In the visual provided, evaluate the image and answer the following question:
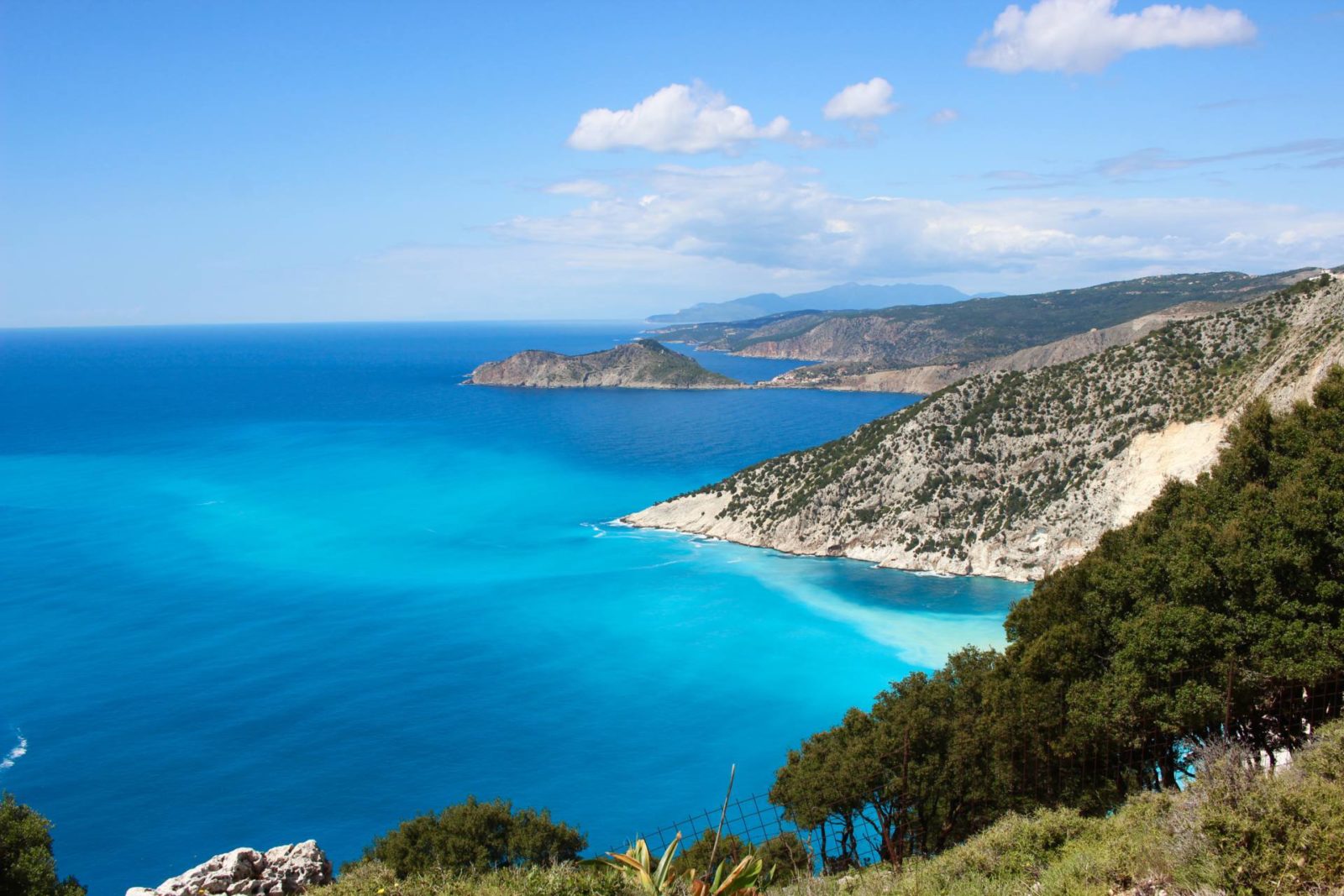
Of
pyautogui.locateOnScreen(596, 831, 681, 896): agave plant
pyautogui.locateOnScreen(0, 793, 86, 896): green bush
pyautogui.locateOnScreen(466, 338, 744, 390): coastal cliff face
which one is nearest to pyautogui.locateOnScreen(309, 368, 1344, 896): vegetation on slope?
pyautogui.locateOnScreen(596, 831, 681, 896): agave plant

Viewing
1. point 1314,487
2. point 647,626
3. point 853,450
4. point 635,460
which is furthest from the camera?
point 635,460

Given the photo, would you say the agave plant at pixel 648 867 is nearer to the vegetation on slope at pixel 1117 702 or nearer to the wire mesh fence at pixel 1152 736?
the vegetation on slope at pixel 1117 702

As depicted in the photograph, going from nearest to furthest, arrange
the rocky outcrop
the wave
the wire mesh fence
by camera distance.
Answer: the wire mesh fence → the wave → the rocky outcrop

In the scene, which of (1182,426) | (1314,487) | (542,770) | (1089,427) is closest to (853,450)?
(1089,427)

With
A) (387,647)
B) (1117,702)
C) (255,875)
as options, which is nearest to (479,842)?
(255,875)

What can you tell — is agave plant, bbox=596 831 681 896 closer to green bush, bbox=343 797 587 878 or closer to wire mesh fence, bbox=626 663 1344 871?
wire mesh fence, bbox=626 663 1344 871

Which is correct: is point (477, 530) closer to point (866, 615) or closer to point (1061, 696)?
point (866, 615)
